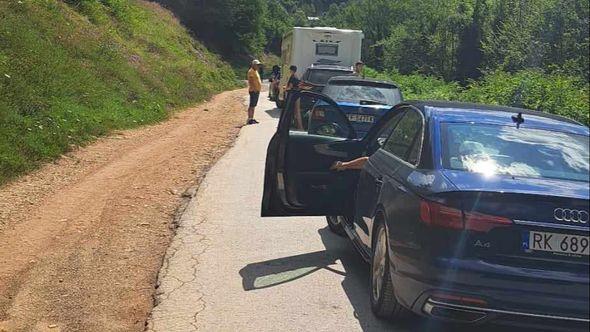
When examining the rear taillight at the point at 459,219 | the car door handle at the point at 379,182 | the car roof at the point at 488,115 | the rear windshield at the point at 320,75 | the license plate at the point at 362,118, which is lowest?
the license plate at the point at 362,118

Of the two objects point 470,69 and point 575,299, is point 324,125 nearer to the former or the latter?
point 575,299

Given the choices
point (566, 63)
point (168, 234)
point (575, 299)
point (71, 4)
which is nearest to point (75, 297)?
point (168, 234)

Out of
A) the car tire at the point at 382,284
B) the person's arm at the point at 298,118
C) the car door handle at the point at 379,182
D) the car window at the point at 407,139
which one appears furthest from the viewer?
the person's arm at the point at 298,118

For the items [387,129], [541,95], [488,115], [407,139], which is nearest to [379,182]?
[407,139]

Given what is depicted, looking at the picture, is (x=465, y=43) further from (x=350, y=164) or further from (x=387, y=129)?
(x=350, y=164)

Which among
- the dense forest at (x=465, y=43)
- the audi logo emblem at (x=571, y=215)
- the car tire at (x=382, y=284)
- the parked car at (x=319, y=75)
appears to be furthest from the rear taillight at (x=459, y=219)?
the parked car at (x=319, y=75)

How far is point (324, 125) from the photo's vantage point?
7.16 metres

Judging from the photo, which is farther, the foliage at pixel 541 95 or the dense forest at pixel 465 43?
the dense forest at pixel 465 43

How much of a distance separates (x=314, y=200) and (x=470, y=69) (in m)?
34.3

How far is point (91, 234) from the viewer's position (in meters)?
7.03

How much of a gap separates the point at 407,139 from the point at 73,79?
12027 millimetres

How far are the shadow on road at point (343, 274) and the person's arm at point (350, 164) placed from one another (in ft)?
2.99

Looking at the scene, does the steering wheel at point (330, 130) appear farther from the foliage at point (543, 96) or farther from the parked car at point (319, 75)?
the parked car at point (319, 75)

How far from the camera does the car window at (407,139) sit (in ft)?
16.3
